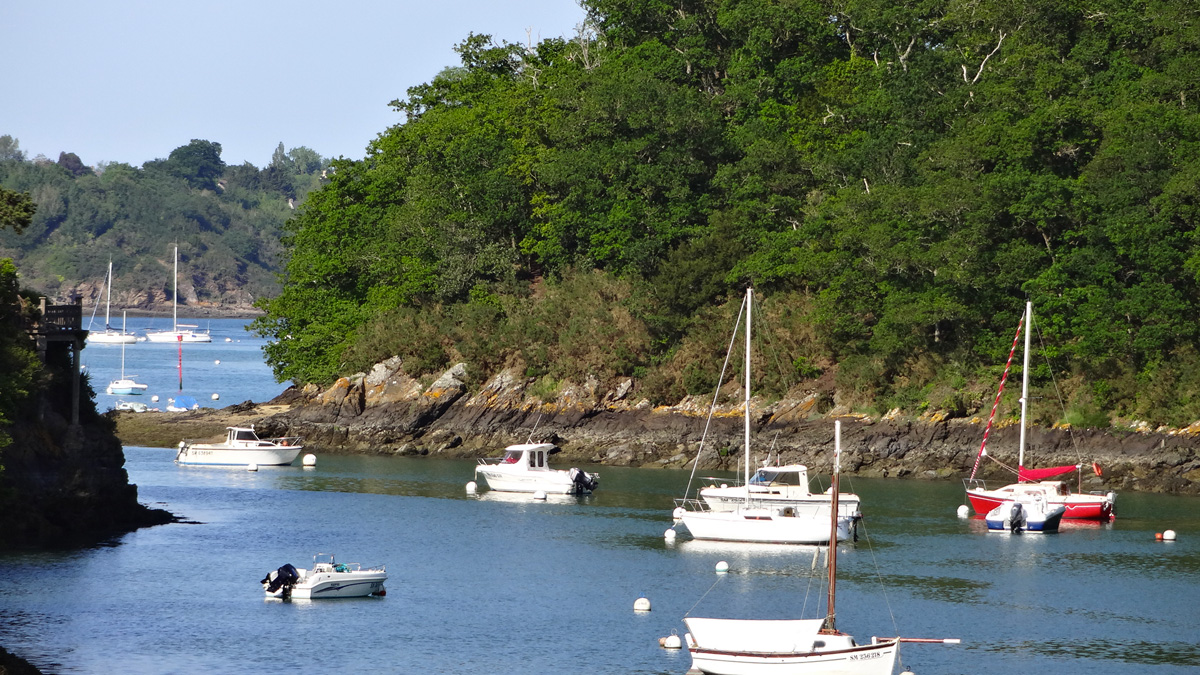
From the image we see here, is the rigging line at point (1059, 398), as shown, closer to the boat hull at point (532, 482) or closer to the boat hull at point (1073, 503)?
the boat hull at point (1073, 503)

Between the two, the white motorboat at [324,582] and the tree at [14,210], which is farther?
the white motorboat at [324,582]

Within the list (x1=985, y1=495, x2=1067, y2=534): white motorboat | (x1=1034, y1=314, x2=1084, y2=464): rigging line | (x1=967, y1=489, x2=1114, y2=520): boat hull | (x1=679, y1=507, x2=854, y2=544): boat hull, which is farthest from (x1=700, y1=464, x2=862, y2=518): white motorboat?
(x1=1034, y1=314, x2=1084, y2=464): rigging line

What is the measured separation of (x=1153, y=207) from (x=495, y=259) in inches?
1622

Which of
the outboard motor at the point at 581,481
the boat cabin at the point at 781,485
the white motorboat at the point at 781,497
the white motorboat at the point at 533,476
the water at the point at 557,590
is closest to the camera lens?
the water at the point at 557,590

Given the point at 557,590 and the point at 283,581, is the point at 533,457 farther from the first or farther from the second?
the point at 283,581

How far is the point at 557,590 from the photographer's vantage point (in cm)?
4725

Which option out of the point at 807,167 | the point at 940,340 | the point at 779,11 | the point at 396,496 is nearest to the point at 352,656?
the point at 396,496

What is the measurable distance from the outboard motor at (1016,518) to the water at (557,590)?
1.38 meters

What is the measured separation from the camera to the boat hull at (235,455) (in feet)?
269

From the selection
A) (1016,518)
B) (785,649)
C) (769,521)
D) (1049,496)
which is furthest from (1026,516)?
(785,649)

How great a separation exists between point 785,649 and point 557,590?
583 inches

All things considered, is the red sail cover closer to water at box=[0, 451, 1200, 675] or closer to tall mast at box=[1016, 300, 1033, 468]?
tall mast at box=[1016, 300, 1033, 468]

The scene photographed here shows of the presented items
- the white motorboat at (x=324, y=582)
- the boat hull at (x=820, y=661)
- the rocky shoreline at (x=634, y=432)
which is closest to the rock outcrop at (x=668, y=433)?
the rocky shoreline at (x=634, y=432)

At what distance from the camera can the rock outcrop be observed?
7075 cm
